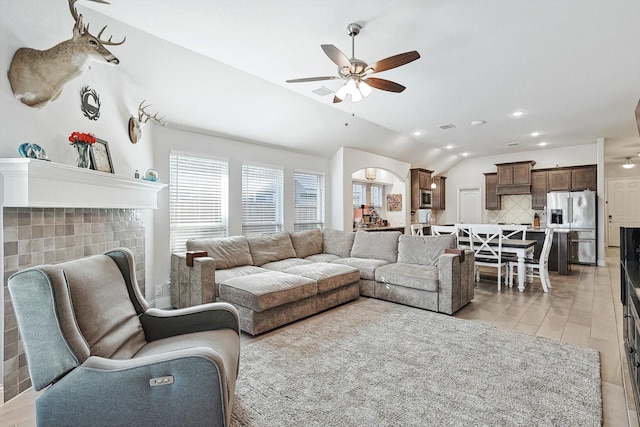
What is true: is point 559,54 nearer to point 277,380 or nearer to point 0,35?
point 277,380

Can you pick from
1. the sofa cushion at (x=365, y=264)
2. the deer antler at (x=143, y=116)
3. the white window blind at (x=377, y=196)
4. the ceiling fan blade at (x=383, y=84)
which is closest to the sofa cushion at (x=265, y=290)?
the sofa cushion at (x=365, y=264)

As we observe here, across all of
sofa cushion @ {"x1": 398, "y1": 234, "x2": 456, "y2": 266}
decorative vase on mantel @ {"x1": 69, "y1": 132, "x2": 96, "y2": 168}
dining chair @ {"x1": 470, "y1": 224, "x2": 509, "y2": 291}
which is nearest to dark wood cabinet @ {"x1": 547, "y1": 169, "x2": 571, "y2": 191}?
dining chair @ {"x1": 470, "y1": 224, "x2": 509, "y2": 291}

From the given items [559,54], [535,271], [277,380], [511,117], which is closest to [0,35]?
[277,380]

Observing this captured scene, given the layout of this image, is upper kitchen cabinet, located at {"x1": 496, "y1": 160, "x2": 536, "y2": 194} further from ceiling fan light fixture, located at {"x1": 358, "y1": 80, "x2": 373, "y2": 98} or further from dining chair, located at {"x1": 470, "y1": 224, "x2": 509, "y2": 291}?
ceiling fan light fixture, located at {"x1": 358, "y1": 80, "x2": 373, "y2": 98}

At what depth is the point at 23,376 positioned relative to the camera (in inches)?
84.0

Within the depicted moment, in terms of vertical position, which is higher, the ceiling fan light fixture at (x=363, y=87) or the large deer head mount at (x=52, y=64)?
Result: the ceiling fan light fixture at (x=363, y=87)

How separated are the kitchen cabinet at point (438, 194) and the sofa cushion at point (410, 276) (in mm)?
5902

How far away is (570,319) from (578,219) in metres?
4.68

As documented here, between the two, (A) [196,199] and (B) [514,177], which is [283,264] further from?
(B) [514,177]

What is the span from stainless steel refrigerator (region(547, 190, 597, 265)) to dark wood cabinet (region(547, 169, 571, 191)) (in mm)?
507

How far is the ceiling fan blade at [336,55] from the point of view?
7.72 feet

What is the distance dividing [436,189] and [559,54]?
260 inches

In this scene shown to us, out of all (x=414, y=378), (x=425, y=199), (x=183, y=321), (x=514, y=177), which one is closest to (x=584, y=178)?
(x=514, y=177)

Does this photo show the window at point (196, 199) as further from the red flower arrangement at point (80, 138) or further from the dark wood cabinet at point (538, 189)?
the dark wood cabinet at point (538, 189)
